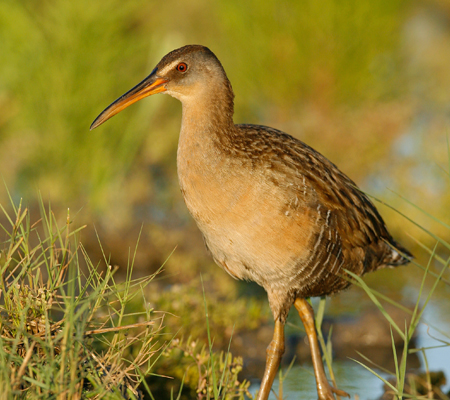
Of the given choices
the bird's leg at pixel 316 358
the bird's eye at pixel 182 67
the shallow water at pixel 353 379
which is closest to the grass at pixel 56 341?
the bird's eye at pixel 182 67

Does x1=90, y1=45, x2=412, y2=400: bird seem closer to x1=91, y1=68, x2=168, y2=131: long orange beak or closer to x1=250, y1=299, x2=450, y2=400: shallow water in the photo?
x1=91, y1=68, x2=168, y2=131: long orange beak

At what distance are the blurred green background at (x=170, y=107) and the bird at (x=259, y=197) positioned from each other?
Result: 2295 mm

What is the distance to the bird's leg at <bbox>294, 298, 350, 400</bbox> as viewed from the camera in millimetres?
3816

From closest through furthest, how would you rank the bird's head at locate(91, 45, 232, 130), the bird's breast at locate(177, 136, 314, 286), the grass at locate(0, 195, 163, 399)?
the grass at locate(0, 195, 163, 399) → the bird's breast at locate(177, 136, 314, 286) → the bird's head at locate(91, 45, 232, 130)

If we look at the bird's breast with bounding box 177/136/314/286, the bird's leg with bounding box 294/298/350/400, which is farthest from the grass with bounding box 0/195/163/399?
the bird's leg with bounding box 294/298/350/400

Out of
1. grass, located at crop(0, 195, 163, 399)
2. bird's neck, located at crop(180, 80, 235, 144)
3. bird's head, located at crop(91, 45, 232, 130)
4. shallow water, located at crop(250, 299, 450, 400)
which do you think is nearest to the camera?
grass, located at crop(0, 195, 163, 399)

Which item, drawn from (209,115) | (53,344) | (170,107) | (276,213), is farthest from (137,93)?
(170,107)

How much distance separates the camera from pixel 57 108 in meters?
7.00

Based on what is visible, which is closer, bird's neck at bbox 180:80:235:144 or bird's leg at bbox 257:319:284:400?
bird's neck at bbox 180:80:235:144

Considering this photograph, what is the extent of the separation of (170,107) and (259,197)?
5.69 m

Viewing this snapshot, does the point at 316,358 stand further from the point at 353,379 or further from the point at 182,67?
the point at 182,67

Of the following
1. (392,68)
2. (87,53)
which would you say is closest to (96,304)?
(87,53)

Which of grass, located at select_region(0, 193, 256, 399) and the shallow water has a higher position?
grass, located at select_region(0, 193, 256, 399)

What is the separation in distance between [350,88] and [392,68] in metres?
0.78
